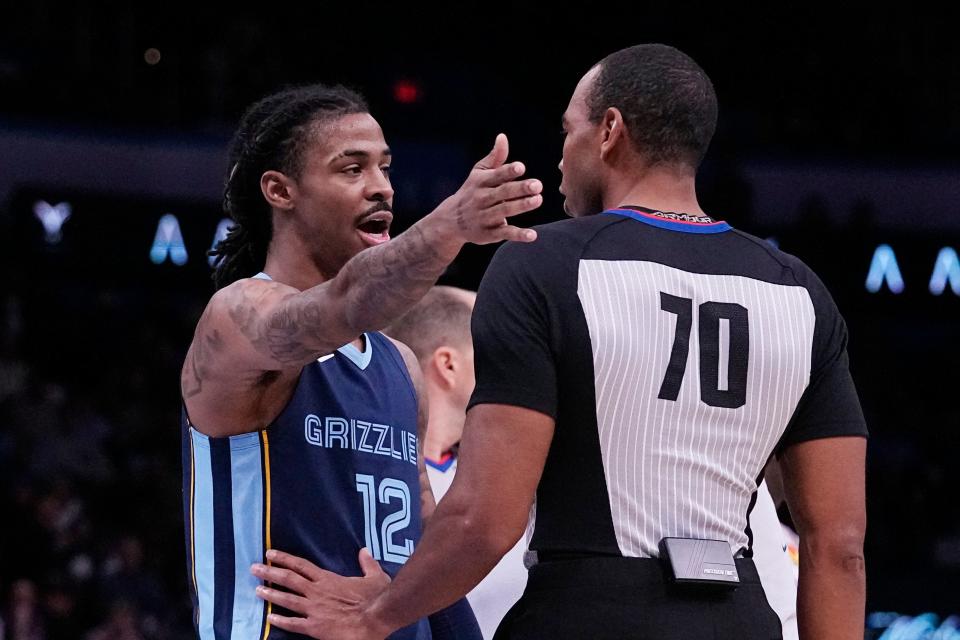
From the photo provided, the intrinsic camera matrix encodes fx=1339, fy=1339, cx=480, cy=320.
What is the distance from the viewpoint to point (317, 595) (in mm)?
2779

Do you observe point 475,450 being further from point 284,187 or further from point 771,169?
point 771,169

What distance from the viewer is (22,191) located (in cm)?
1165

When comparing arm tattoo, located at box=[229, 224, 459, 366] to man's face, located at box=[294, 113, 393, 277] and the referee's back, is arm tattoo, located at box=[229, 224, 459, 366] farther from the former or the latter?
man's face, located at box=[294, 113, 393, 277]

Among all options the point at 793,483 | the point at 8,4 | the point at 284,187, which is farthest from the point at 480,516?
the point at 8,4

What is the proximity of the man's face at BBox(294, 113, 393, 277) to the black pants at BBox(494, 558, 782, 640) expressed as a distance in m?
1.01

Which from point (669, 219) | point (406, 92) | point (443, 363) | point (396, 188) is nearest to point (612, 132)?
point (669, 219)

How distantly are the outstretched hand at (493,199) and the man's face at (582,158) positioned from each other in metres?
0.41

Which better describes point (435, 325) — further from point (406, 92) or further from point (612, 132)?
point (406, 92)

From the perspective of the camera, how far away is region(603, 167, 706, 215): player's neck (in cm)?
276

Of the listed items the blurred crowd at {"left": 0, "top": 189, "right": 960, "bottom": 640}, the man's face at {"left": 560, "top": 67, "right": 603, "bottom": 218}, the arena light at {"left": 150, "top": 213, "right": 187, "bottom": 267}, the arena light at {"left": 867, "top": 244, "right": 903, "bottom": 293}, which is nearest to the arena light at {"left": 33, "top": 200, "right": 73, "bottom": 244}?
the blurred crowd at {"left": 0, "top": 189, "right": 960, "bottom": 640}

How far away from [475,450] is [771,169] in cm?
1140

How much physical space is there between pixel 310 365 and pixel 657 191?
87 cm

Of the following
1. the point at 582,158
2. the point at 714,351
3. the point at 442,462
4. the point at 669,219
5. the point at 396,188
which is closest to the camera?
the point at 714,351

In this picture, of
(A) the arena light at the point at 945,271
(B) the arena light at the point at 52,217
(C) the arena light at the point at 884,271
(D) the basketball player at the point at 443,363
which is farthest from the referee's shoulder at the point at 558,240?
(A) the arena light at the point at 945,271
